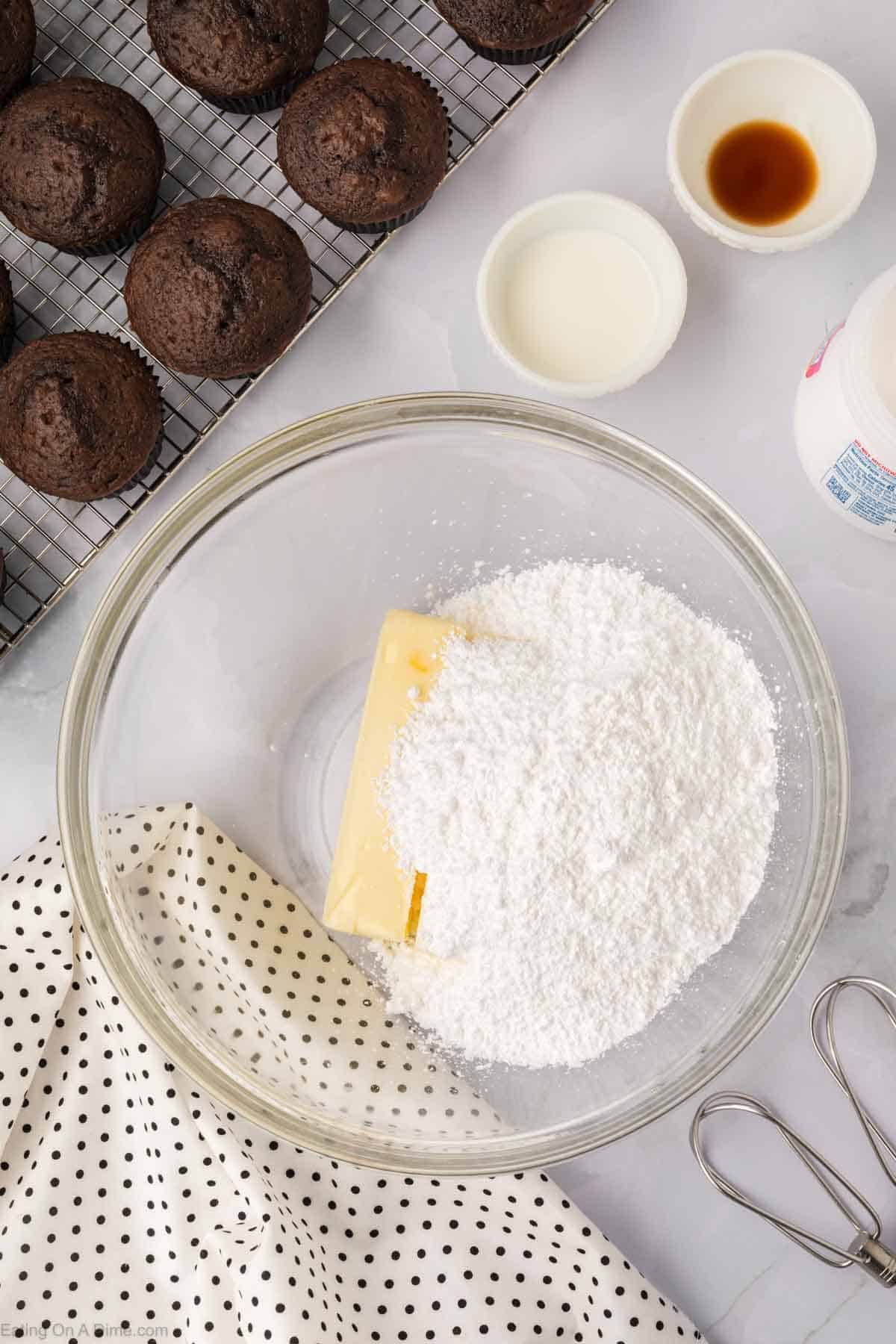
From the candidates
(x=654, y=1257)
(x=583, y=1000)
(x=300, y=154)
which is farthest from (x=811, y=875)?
(x=300, y=154)

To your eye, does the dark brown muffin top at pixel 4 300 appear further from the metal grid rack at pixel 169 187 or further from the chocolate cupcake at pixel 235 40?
the chocolate cupcake at pixel 235 40

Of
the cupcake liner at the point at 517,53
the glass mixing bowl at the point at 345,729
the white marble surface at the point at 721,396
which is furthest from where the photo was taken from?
the white marble surface at the point at 721,396

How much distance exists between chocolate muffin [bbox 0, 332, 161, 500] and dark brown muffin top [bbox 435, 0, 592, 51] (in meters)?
0.64

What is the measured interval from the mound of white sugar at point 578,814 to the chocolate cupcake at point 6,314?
81 cm

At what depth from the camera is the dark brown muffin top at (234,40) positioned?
148 centimetres

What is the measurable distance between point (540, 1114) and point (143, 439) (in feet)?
3.48

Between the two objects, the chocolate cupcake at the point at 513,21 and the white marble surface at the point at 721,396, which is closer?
the chocolate cupcake at the point at 513,21

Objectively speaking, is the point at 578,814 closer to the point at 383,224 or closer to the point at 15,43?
the point at 383,224

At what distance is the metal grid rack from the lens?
1.61 metres

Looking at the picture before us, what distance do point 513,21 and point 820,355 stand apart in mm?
609

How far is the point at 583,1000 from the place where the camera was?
1.36m

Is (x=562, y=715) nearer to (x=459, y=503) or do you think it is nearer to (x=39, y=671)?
(x=459, y=503)

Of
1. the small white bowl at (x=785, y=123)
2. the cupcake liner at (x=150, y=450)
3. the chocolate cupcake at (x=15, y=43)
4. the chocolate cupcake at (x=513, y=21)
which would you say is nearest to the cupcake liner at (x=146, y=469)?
the cupcake liner at (x=150, y=450)

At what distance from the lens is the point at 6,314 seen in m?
1.58
